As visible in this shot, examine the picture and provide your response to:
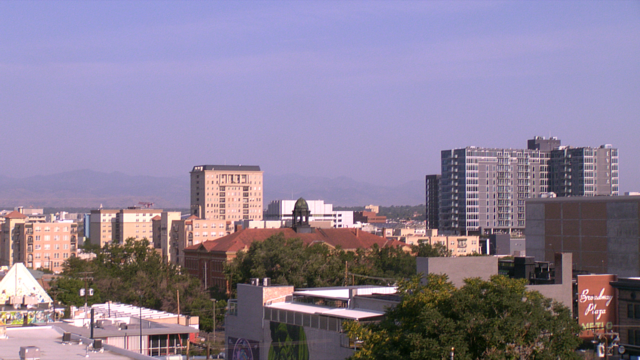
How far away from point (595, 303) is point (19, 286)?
46.4 meters

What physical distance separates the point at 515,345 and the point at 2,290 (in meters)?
48.5

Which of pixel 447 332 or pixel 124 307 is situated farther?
pixel 124 307

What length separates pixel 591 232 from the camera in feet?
262

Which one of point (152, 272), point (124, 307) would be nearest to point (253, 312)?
point (124, 307)

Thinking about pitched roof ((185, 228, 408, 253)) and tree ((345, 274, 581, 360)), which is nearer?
tree ((345, 274, 581, 360))

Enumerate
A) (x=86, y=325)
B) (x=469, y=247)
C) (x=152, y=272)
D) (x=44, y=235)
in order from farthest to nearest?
(x=469, y=247), (x=44, y=235), (x=152, y=272), (x=86, y=325)

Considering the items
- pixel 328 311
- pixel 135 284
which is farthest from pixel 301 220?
pixel 328 311

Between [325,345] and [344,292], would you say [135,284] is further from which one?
[325,345]

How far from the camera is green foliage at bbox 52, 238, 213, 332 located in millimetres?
88438

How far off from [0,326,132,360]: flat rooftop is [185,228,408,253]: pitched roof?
86.6m

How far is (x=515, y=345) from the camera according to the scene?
107ft

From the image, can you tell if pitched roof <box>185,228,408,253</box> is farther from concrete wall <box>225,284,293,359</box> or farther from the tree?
the tree

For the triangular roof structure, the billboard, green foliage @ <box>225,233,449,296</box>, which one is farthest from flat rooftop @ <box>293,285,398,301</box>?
green foliage @ <box>225,233,449,296</box>

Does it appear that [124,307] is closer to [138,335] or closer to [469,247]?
[138,335]
